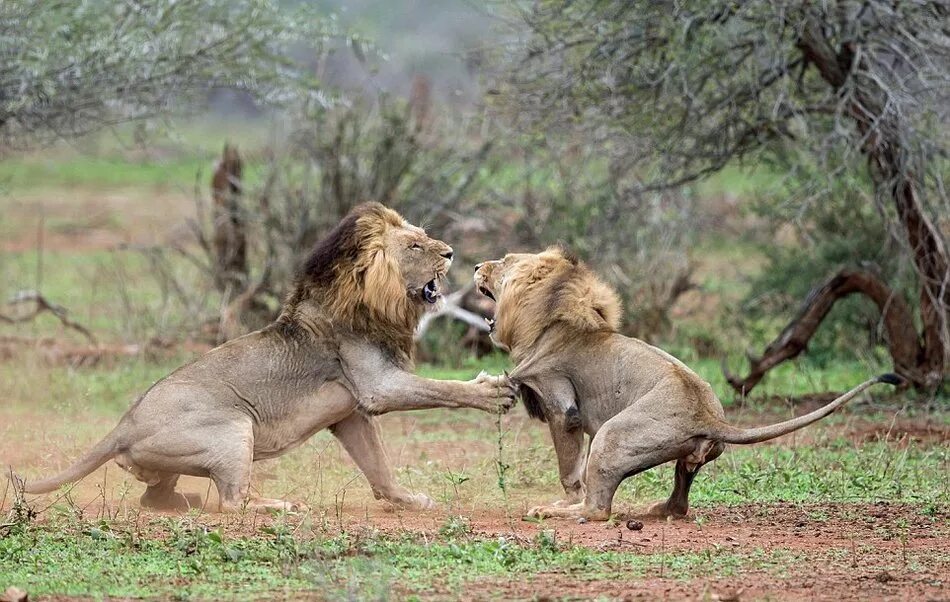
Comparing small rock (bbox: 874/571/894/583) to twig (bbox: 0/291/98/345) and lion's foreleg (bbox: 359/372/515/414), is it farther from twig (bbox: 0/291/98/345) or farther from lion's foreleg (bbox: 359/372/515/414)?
twig (bbox: 0/291/98/345)

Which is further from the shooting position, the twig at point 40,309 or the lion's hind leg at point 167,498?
the twig at point 40,309

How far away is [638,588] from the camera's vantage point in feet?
15.0

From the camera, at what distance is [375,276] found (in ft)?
21.0

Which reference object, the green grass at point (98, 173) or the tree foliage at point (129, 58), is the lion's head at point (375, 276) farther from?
the green grass at point (98, 173)

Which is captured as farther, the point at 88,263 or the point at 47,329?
the point at 88,263

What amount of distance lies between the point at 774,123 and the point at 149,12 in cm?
433

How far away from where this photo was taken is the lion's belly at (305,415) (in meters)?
6.48

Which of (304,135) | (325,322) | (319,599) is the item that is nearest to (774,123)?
(325,322)

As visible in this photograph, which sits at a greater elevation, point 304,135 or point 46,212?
point 46,212

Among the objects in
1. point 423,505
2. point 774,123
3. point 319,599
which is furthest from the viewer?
point 774,123

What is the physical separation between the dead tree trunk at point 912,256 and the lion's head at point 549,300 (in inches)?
119

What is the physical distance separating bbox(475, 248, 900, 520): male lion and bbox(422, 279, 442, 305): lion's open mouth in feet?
0.69

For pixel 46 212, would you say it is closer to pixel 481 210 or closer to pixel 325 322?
pixel 481 210

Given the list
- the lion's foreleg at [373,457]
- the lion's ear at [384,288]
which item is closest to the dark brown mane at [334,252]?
the lion's ear at [384,288]
